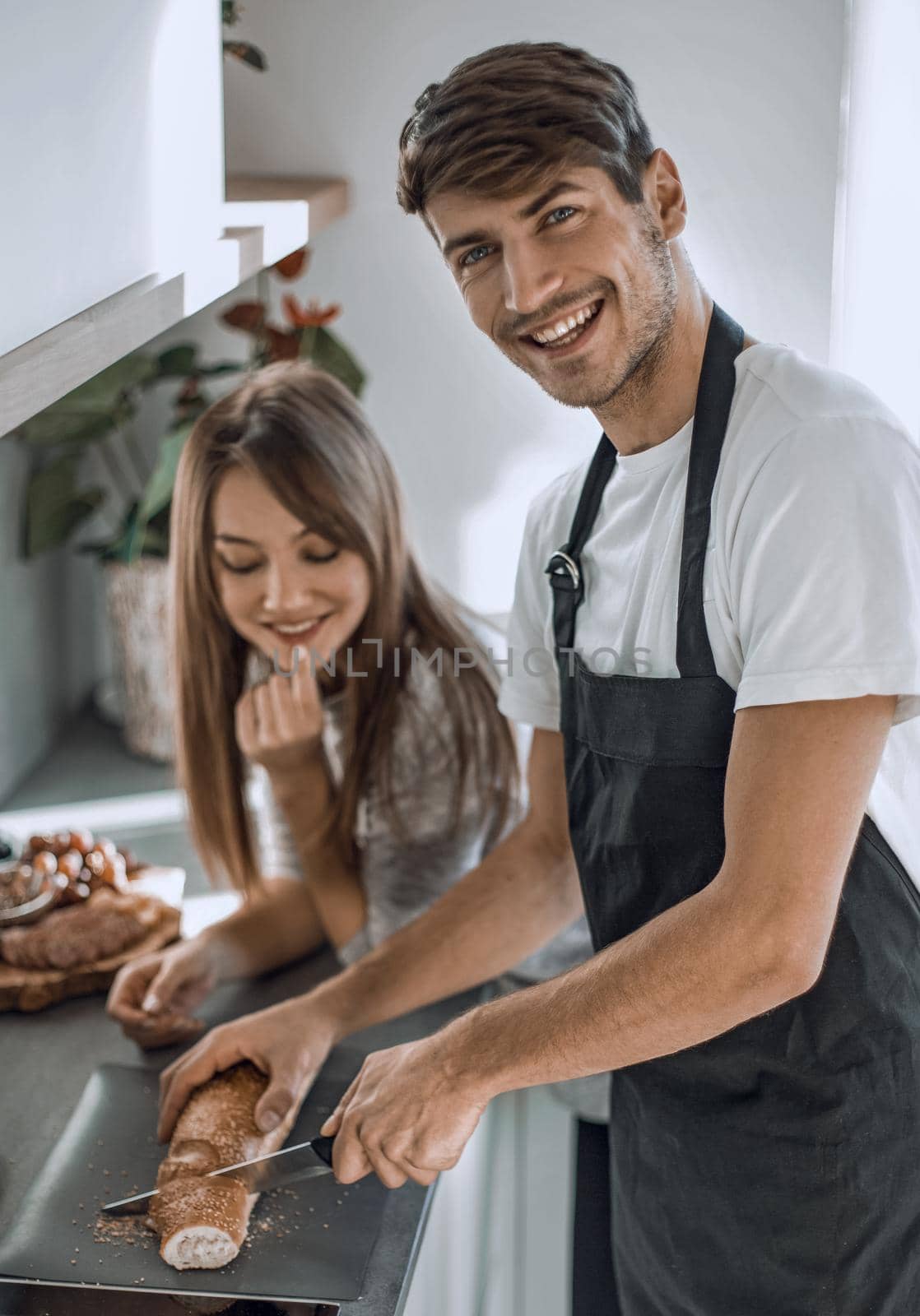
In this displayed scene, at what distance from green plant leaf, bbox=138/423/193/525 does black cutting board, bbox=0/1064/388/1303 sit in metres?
0.86

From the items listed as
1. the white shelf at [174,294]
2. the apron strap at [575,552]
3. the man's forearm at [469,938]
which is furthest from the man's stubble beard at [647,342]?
the man's forearm at [469,938]

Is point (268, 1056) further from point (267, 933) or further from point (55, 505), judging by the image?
point (55, 505)

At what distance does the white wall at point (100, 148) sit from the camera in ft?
2.20

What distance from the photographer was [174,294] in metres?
0.85

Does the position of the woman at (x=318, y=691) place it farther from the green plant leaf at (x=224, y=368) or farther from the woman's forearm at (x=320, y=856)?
the green plant leaf at (x=224, y=368)

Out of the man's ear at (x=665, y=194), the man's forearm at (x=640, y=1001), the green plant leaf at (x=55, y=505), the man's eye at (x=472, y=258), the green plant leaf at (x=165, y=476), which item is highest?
the man's ear at (x=665, y=194)

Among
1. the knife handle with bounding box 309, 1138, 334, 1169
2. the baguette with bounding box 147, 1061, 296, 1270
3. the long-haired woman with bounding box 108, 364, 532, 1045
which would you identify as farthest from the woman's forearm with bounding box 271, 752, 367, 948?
the knife handle with bounding box 309, 1138, 334, 1169

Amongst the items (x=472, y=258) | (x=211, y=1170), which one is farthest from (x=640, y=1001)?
(x=472, y=258)

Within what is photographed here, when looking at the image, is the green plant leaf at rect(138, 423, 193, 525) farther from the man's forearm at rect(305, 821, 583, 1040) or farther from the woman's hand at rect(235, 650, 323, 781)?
the man's forearm at rect(305, 821, 583, 1040)

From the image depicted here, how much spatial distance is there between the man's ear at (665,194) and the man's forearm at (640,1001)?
0.43 meters

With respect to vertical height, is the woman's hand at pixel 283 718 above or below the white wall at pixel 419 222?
below

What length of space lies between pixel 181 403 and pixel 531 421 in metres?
0.74

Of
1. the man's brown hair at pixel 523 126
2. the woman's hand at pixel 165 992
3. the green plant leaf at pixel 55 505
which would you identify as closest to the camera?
the man's brown hair at pixel 523 126

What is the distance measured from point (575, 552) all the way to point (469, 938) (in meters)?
0.34
